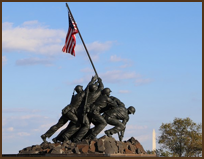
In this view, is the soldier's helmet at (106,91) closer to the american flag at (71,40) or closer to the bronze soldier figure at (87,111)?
the bronze soldier figure at (87,111)

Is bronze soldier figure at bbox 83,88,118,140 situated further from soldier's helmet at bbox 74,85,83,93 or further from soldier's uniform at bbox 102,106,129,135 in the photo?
soldier's helmet at bbox 74,85,83,93

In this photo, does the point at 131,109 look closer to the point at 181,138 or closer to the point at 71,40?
the point at 71,40

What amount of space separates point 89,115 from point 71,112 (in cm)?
83

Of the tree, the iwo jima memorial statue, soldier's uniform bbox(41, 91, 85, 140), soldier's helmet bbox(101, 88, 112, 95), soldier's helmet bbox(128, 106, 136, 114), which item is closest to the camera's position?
the iwo jima memorial statue

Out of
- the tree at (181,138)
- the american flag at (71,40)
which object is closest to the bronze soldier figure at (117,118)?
the american flag at (71,40)

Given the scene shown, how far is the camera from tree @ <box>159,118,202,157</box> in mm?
42250

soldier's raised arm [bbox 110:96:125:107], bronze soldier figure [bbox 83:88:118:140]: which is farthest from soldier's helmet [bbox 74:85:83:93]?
soldier's raised arm [bbox 110:96:125:107]

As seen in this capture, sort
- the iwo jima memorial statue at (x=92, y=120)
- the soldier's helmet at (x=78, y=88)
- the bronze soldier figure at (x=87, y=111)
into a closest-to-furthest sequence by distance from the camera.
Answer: the iwo jima memorial statue at (x=92, y=120) < the bronze soldier figure at (x=87, y=111) < the soldier's helmet at (x=78, y=88)

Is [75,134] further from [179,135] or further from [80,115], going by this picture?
[179,135]

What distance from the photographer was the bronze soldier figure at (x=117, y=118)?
24.6 meters

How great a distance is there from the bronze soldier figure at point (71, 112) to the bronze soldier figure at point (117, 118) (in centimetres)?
129

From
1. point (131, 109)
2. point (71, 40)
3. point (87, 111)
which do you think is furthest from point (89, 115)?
point (71, 40)

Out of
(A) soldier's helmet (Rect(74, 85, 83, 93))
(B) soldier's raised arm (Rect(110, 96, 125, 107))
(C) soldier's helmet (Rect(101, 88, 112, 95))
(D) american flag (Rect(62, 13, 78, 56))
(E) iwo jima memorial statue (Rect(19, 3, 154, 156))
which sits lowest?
(E) iwo jima memorial statue (Rect(19, 3, 154, 156))

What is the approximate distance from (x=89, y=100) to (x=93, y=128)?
1.25 meters
